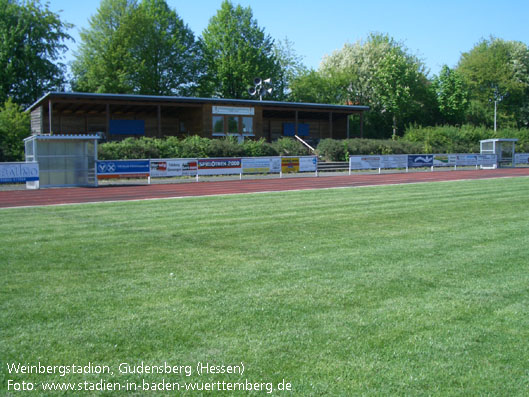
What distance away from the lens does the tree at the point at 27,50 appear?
52.1m

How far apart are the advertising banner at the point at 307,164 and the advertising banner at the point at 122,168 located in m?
10.6

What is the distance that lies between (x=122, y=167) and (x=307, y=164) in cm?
1267

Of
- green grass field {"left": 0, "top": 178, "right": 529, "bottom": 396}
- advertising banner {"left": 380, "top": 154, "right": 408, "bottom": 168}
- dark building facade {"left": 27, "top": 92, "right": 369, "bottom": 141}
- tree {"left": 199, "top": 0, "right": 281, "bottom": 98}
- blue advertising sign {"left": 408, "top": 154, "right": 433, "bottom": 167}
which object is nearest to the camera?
green grass field {"left": 0, "top": 178, "right": 529, "bottom": 396}

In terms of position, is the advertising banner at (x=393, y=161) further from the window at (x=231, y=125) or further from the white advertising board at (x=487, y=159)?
the window at (x=231, y=125)

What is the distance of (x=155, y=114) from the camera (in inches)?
1759

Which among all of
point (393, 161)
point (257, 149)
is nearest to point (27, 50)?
point (257, 149)

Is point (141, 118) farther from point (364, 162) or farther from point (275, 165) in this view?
point (364, 162)

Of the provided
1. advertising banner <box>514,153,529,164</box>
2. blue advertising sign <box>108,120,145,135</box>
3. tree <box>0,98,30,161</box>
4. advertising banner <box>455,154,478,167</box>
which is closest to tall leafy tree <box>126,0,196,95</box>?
blue advertising sign <box>108,120,145,135</box>

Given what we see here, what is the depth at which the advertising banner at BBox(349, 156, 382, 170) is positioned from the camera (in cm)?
3703

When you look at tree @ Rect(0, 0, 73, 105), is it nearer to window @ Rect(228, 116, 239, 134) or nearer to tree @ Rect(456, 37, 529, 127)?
window @ Rect(228, 116, 239, 134)

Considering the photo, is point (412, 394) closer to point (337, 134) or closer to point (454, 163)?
point (454, 163)

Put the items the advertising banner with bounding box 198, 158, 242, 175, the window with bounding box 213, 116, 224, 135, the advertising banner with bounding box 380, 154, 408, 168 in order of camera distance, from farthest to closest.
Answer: the window with bounding box 213, 116, 224, 135, the advertising banner with bounding box 380, 154, 408, 168, the advertising banner with bounding box 198, 158, 242, 175

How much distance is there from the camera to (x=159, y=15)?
204 feet

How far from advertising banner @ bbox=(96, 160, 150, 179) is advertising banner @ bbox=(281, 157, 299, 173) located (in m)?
8.94
